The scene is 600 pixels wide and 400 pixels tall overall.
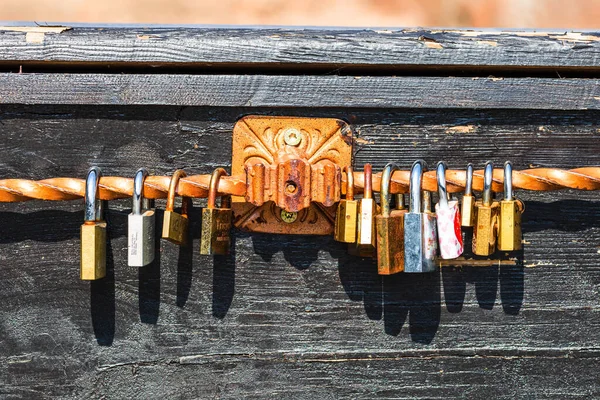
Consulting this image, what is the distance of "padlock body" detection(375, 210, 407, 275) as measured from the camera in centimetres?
108

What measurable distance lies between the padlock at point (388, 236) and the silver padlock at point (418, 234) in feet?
0.06

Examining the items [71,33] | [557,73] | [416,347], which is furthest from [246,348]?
[557,73]

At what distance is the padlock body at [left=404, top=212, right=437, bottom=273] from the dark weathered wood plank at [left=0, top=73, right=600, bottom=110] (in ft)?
0.73

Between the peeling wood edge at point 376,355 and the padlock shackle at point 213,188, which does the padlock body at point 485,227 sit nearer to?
the peeling wood edge at point 376,355

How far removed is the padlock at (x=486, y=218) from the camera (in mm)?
1098

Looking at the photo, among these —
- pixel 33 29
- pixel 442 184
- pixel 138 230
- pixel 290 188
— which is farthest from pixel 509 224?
pixel 33 29

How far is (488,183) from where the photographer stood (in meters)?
1.10

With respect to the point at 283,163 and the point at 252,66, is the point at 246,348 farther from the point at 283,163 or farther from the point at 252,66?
the point at 252,66

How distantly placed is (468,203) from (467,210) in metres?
0.01

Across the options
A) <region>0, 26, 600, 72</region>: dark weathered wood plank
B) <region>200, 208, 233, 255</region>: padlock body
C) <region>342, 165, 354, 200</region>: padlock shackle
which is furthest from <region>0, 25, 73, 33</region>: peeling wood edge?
<region>342, 165, 354, 200</region>: padlock shackle

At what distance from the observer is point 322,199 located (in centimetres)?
110

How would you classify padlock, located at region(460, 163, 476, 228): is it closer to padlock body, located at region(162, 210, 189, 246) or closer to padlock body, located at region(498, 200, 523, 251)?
→ padlock body, located at region(498, 200, 523, 251)

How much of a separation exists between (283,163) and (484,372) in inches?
22.9

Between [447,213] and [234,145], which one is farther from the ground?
[234,145]
